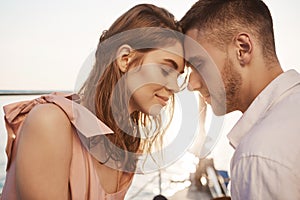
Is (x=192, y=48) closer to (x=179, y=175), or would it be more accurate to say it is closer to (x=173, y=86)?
(x=173, y=86)

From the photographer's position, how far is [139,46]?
1051 mm

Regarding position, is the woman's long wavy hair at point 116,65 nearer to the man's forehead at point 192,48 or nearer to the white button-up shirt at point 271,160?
the man's forehead at point 192,48

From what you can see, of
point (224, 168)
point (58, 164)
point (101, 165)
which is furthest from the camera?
point (224, 168)

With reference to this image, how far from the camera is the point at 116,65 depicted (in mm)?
1051

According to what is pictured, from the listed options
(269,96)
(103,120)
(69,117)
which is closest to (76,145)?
(69,117)

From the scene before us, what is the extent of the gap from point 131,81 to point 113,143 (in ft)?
0.59

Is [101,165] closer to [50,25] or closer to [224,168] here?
[224,168]

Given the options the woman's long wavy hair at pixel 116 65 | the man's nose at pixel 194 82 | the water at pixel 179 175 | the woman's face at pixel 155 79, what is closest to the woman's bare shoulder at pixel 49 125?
the woman's long wavy hair at pixel 116 65

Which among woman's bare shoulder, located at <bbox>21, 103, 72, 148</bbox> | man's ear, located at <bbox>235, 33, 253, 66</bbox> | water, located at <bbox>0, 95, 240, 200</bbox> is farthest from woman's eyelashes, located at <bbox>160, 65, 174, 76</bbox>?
water, located at <bbox>0, 95, 240, 200</bbox>

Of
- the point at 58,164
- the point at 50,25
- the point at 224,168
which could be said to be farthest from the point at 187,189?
the point at 58,164

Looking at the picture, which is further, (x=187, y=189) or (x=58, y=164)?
(x=187, y=189)

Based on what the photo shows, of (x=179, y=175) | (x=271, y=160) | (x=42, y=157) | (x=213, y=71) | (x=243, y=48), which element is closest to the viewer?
(x=271, y=160)

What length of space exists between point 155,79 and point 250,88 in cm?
26

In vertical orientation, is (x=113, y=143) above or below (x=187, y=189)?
above
